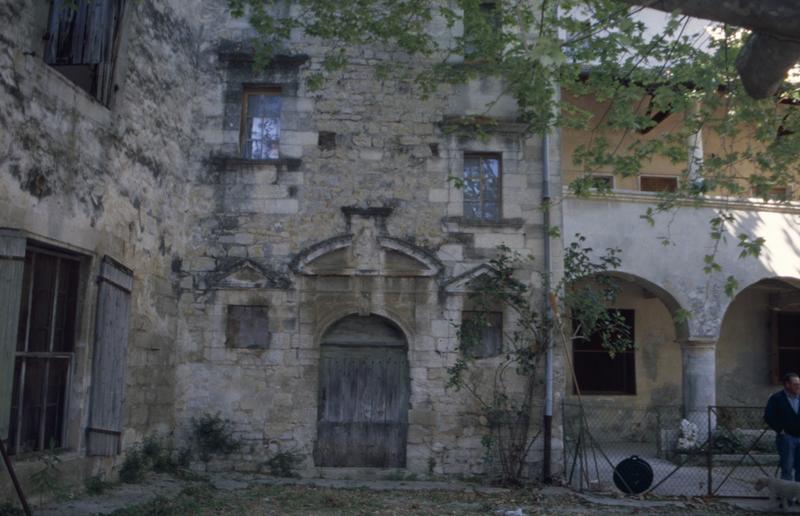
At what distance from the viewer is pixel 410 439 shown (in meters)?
10.1

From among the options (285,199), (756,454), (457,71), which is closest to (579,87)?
A: (457,71)

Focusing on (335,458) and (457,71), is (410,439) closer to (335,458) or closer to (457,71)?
(335,458)

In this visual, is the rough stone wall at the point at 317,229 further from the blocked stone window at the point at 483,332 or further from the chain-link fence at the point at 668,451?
the chain-link fence at the point at 668,451

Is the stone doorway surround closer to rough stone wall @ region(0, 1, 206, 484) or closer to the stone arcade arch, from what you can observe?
rough stone wall @ region(0, 1, 206, 484)

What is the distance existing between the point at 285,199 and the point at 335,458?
353cm

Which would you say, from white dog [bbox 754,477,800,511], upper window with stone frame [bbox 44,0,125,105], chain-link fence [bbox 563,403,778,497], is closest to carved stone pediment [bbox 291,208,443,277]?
chain-link fence [bbox 563,403,778,497]

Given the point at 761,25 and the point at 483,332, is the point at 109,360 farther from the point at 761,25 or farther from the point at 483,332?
the point at 761,25

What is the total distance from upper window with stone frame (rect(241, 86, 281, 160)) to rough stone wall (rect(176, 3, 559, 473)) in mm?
144

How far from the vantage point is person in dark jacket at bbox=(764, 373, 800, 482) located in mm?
8576

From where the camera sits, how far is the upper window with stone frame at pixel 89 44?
7.87 meters

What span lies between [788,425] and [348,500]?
195 inches

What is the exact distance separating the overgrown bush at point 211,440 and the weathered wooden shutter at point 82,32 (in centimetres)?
469

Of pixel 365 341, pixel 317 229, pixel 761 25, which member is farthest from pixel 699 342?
pixel 761 25

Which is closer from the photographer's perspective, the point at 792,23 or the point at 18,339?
the point at 792,23
